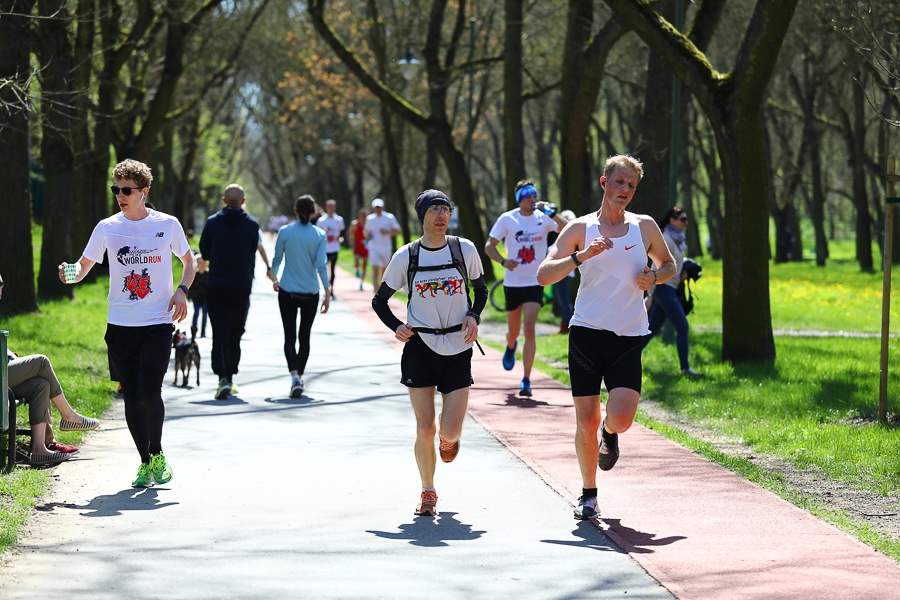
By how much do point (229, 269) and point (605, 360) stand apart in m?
6.18

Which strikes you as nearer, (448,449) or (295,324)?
(448,449)

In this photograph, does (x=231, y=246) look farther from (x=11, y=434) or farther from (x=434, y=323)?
(x=434, y=323)

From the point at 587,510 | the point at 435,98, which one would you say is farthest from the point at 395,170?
the point at 587,510

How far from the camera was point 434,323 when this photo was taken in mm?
7375

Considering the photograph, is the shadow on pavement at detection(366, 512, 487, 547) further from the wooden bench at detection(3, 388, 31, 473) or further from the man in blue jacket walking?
the man in blue jacket walking

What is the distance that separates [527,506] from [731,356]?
7388 millimetres

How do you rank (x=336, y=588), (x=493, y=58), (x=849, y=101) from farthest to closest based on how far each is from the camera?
(x=849, y=101), (x=493, y=58), (x=336, y=588)

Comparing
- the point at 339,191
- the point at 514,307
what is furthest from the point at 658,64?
the point at 339,191

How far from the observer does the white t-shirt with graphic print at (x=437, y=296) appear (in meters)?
7.36

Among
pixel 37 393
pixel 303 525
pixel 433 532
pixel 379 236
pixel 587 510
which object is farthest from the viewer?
pixel 379 236

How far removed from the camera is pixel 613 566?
6129 mm

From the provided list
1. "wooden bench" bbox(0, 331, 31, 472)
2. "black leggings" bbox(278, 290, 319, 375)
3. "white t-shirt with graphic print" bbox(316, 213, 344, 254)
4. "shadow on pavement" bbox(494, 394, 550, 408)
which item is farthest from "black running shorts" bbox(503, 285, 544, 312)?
"white t-shirt with graphic print" bbox(316, 213, 344, 254)

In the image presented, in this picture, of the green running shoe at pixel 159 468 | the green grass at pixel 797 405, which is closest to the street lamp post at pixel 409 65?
the green grass at pixel 797 405

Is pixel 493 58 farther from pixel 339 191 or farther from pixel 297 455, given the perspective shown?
pixel 339 191
